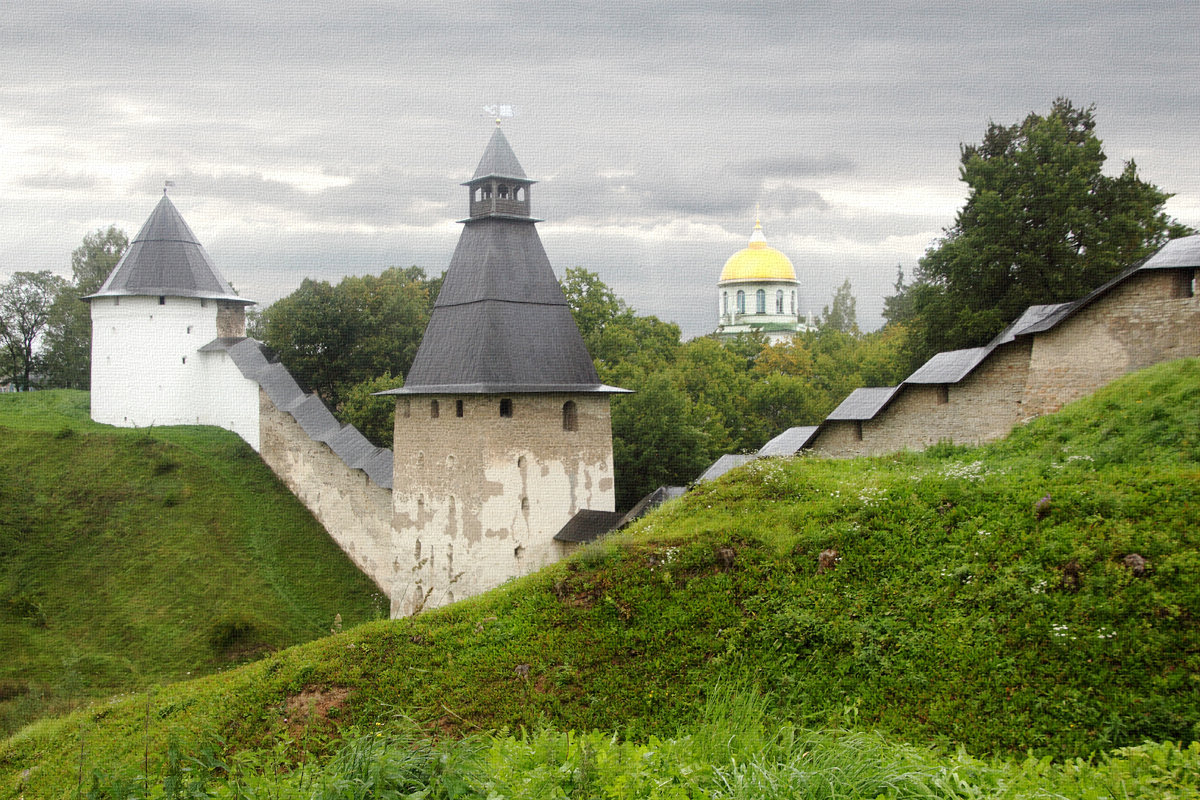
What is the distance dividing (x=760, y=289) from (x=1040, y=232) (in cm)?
A: 3909

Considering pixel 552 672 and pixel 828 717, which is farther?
pixel 552 672

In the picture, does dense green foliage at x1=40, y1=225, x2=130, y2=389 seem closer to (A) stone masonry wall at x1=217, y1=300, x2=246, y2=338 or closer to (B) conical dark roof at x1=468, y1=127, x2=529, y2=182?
(A) stone masonry wall at x1=217, y1=300, x2=246, y2=338

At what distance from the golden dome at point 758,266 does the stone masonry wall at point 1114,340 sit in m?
48.6

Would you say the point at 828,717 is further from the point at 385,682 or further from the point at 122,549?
the point at 122,549

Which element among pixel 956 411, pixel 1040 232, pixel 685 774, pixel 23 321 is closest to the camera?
pixel 685 774

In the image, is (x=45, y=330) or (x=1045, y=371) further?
(x=45, y=330)

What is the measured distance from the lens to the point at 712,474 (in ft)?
61.9

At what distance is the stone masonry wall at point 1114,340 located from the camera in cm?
1059

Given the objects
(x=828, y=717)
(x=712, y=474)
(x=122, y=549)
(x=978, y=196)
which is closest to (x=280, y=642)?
(x=122, y=549)

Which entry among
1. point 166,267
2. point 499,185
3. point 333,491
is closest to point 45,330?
point 166,267

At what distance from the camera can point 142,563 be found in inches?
790

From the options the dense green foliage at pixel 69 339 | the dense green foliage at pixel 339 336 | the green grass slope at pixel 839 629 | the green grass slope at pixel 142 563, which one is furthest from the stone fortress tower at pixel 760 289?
the green grass slope at pixel 839 629

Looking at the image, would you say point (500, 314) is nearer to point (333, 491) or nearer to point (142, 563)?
point (333, 491)

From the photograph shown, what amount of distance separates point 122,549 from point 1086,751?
19.9 meters
